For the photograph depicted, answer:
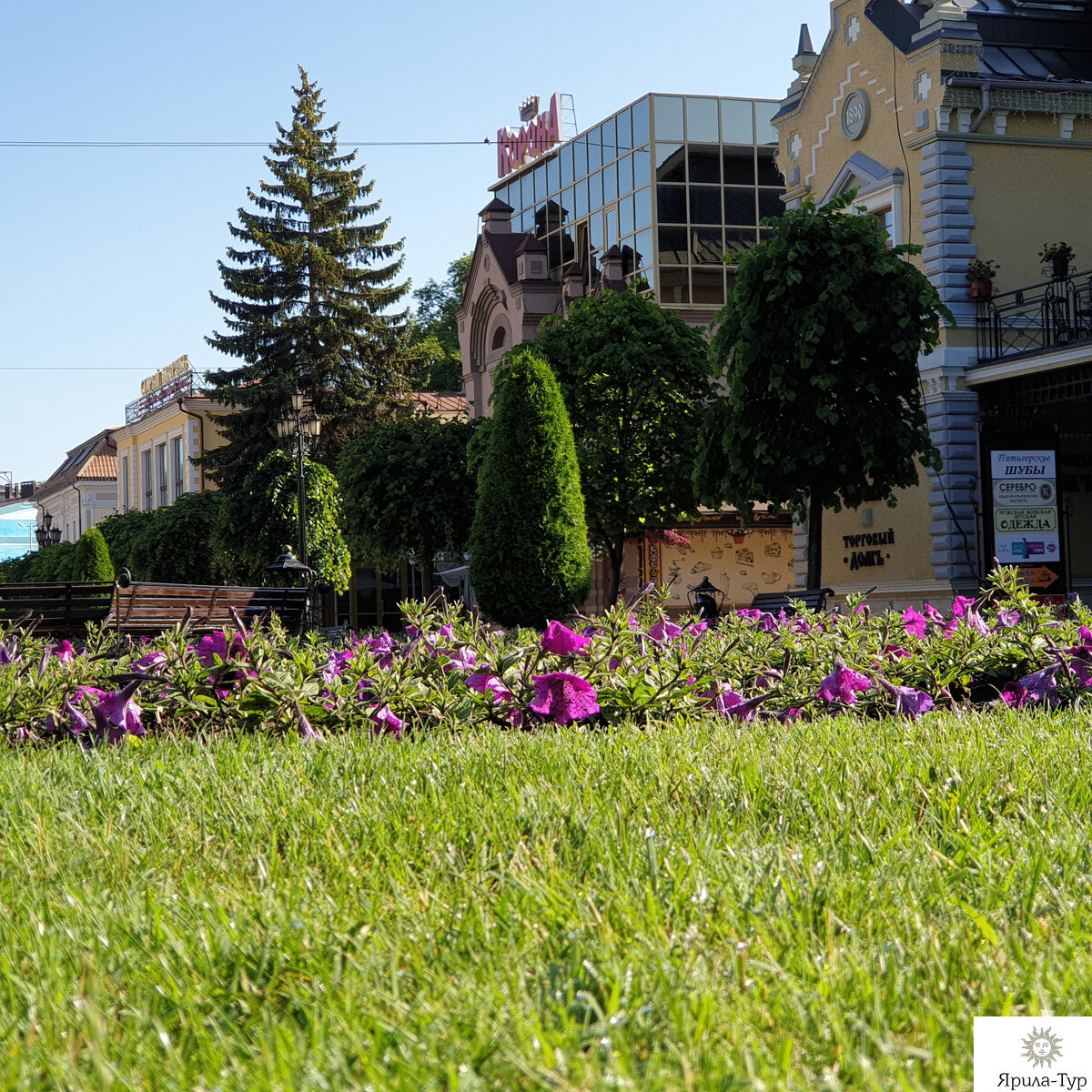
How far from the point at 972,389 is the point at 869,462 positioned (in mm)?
4942

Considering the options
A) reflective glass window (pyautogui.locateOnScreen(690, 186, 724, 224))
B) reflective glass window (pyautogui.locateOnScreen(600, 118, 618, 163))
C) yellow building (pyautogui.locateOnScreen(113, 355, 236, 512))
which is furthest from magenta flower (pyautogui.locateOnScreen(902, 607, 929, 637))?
yellow building (pyautogui.locateOnScreen(113, 355, 236, 512))

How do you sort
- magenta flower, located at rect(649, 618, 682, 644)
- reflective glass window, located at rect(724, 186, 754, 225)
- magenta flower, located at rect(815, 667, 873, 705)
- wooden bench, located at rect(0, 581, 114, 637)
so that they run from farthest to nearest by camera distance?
reflective glass window, located at rect(724, 186, 754, 225) → wooden bench, located at rect(0, 581, 114, 637) → magenta flower, located at rect(649, 618, 682, 644) → magenta flower, located at rect(815, 667, 873, 705)

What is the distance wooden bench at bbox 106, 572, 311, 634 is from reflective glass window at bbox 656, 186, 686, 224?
2785cm

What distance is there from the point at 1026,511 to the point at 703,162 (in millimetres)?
19212

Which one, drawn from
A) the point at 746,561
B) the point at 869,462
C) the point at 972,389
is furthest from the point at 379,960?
the point at 746,561

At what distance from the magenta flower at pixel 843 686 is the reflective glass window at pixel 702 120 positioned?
34865 mm

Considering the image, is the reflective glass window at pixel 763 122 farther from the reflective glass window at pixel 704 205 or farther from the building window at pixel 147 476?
the building window at pixel 147 476

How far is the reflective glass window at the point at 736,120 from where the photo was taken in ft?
125

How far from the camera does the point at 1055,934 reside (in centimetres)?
214

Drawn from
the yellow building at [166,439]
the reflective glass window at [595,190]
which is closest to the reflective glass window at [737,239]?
the reflective glass window at [595,190]

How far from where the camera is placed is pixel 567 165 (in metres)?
40.9

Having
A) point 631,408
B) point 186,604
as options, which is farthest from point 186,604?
point 631,408

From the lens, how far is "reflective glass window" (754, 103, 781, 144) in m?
→ 38.6

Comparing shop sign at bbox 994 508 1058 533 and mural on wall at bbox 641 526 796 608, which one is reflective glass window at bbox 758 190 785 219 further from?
shop sign at bbox 994 508 1058 533
